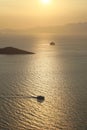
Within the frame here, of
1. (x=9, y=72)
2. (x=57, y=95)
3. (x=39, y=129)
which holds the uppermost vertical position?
(x=9, y=72)

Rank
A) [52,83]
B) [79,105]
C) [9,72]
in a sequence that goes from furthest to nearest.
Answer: [9,72] → [52,83] → [79,105]

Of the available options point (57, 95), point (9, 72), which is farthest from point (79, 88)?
point (9, 72)

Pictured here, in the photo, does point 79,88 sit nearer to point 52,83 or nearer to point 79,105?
point 52,83

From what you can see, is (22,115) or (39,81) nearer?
(22,115)

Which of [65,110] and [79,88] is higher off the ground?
[79,88]

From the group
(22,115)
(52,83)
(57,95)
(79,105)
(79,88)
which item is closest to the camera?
(22,115)

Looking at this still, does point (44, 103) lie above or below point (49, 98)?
below

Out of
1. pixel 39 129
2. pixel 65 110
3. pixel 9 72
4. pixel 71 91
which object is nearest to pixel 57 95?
pixel 71 91

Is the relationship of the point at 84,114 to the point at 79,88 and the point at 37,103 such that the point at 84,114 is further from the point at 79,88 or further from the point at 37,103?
the point at 79,88

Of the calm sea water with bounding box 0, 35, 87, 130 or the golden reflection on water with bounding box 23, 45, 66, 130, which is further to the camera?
the golden reflection on water with bounding box 23, 45, 66, 130

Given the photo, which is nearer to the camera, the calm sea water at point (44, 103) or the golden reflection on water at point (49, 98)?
the calm sea water at point (44, 103)

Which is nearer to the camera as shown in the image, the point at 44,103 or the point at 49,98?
the point at 44,103
